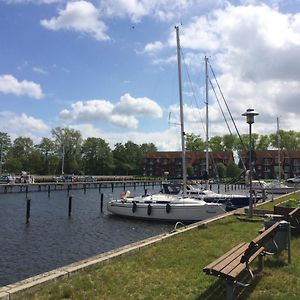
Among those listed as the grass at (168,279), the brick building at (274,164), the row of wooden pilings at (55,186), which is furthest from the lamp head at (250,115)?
the brick building at (274,164)

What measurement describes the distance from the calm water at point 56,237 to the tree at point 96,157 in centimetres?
11790

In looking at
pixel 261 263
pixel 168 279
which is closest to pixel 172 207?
pixel 261 263

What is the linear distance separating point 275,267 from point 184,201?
70.7 ft

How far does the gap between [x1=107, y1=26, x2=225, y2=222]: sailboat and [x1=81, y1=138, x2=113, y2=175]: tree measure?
123364mm

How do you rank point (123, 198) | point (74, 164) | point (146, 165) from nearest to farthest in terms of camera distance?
point (123, 198) < point (74, 164) < point (146, 165)

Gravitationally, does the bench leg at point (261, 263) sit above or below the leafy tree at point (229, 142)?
below

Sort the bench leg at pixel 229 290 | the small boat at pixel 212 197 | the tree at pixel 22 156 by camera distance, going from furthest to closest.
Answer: the tree at pixel 22 156
the small boat at pixel 212 197
the bench leg at pixel 229 290

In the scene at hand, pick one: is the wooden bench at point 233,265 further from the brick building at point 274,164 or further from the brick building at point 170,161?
the brick building at point 170,161

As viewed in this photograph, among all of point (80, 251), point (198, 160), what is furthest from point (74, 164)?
point (80, 251)

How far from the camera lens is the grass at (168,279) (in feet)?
26.1

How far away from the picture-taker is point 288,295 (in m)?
7.78

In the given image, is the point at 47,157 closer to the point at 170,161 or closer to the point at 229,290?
the point at 170,161

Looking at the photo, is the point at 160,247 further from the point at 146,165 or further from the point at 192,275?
the point at 146,165

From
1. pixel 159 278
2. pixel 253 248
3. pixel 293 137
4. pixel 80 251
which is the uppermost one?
pixel 293 137
